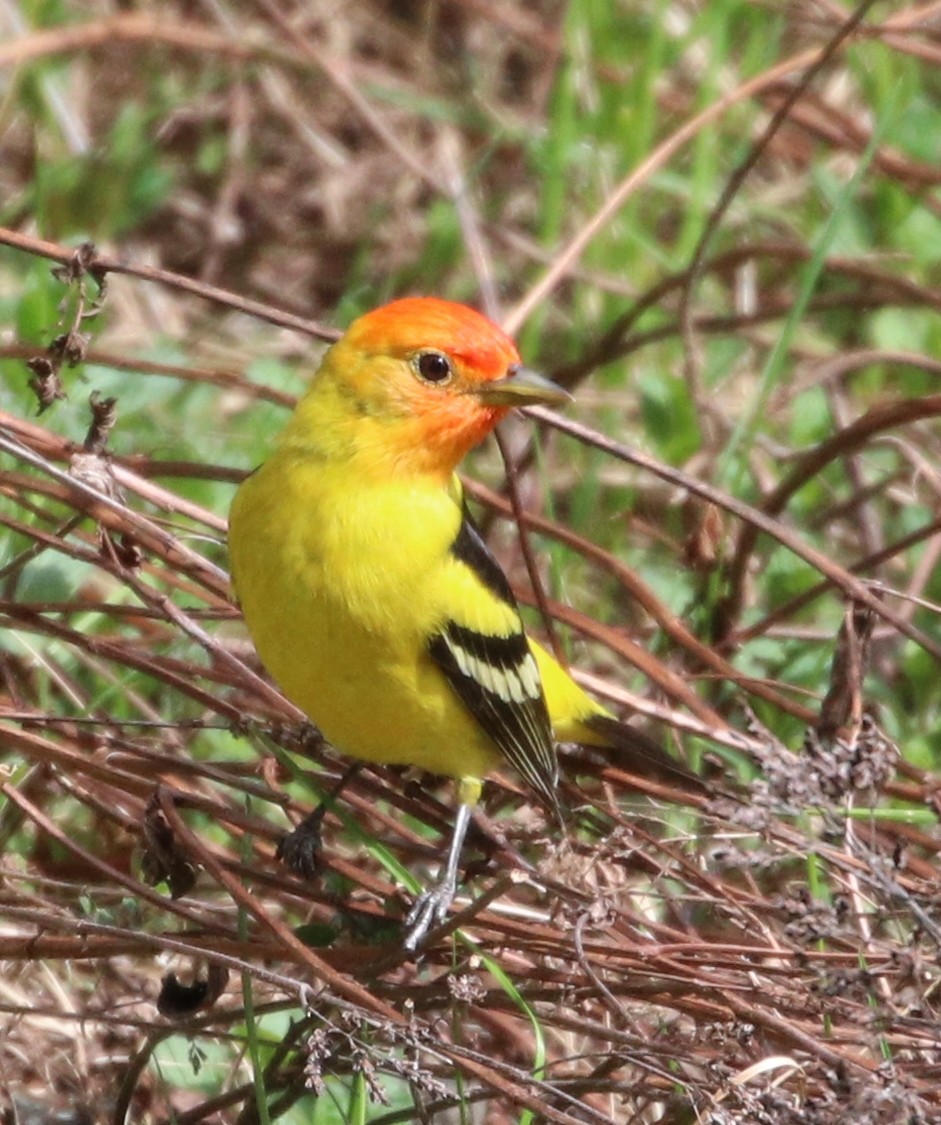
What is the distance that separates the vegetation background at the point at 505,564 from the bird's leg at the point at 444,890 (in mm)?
56

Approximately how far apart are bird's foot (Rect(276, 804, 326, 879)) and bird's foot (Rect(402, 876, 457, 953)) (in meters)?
0.23

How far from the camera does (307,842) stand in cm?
334

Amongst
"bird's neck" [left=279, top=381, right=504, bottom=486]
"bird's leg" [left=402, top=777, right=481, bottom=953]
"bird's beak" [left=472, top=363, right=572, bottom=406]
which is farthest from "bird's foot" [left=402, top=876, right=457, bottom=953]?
"bird's beak" [left=472, top=363, right=572, bottom=406]

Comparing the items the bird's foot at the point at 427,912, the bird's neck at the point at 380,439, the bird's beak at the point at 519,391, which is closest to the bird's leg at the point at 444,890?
the bird's foot at the point at 427,912

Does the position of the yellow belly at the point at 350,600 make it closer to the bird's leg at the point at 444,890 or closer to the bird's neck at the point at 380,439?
the bird's neck at the point at 380,439

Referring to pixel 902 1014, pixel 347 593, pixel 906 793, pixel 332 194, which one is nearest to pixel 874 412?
pixel 906 793

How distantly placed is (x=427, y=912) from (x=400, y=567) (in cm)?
63

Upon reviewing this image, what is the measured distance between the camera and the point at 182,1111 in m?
3.42

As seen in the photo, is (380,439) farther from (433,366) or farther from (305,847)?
(305,847)

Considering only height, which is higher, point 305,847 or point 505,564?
point 505,564

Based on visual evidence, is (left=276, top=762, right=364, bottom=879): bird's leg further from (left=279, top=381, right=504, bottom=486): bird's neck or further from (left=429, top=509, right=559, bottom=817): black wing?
(left=279, top=381, right=504, bottom=486): bird's neck

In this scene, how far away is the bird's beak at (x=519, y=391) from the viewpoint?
3.32 metres

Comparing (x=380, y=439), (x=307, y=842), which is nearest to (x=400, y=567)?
(x=380, y=439)

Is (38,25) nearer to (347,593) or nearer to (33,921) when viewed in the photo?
(347,593)
